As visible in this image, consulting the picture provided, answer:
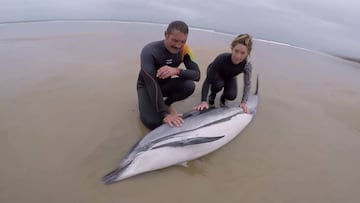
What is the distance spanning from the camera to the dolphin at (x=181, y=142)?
348 centimetres

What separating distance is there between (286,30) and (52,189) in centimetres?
597

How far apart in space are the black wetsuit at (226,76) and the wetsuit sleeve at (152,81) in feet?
2.05

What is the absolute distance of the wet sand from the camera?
3.43 m

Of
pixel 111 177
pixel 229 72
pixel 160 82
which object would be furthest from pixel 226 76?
pixel 111 177

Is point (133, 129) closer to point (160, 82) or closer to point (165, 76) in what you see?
point (160, 82)

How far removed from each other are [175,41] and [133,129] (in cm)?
116

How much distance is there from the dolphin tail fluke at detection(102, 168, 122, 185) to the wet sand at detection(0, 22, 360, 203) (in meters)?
0.06

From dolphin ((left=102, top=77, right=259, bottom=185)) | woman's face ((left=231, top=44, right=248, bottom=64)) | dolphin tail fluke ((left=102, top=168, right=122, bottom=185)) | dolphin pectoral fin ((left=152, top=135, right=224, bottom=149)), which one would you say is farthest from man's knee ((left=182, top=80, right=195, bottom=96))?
dolphin tail fluke ((left=102, top=168, right=122, bottom=185))

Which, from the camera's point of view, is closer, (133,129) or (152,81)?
(152,81)

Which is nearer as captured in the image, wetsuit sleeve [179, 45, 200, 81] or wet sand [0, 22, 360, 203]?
wet sand [0, 22, 360, 203]

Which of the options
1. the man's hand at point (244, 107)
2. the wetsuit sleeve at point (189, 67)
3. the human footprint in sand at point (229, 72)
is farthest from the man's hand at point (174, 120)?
the man's hand at point (244, 107)

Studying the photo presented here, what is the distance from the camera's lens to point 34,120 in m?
4.28

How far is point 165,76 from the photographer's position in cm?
382

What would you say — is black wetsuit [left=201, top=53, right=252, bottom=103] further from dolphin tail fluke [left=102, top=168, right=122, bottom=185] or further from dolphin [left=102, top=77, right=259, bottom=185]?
dolphin tail fluke [left=102, top=168, right=122, bottom=185]
